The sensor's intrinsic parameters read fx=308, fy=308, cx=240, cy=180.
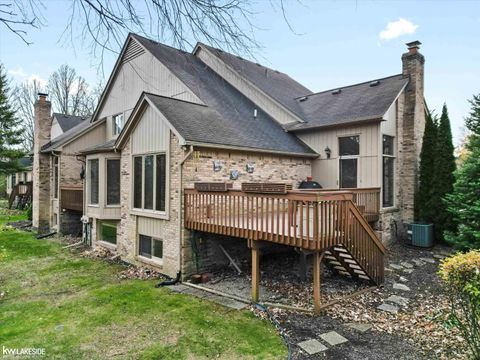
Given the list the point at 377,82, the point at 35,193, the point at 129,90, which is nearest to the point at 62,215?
the point at 35,193

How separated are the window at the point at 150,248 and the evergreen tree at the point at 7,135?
64.9ft

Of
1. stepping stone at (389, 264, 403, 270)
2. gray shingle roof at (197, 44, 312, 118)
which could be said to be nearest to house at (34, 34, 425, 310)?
gray shingle roof at (197, 44, 312, 118)

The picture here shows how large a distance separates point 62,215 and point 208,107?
10.1m

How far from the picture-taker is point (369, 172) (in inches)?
439

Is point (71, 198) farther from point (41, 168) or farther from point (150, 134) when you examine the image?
point (150, 134)

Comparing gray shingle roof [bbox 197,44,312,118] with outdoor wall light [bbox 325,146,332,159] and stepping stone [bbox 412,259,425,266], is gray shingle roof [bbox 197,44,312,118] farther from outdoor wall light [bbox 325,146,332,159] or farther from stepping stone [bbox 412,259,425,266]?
stepping stone [bbox 412,259,425,266]

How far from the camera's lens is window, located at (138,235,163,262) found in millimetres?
9625

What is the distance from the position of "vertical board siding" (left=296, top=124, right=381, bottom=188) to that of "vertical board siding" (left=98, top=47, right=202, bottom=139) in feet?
16.7

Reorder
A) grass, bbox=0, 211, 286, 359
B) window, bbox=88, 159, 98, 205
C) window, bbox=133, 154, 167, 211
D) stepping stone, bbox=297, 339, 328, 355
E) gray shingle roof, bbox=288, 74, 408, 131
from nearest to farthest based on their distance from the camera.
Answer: stepping stone, bbox=297, 339, 328, 355
grass, bbox=0, 211, 286, 359
window, bbox=133, 154, 167, 211
gray shingle roof, bbox=288, 74, 408, 131
window, bbox=88, 159, 98, 205

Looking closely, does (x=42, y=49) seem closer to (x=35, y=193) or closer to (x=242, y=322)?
(x=242, y=322)

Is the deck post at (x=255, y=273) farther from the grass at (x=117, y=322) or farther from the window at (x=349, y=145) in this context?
the window at (x=349, y=145)

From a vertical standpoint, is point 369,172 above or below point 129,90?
below

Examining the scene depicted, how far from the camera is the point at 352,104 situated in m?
12.6

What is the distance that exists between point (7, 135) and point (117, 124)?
15.4 meters
